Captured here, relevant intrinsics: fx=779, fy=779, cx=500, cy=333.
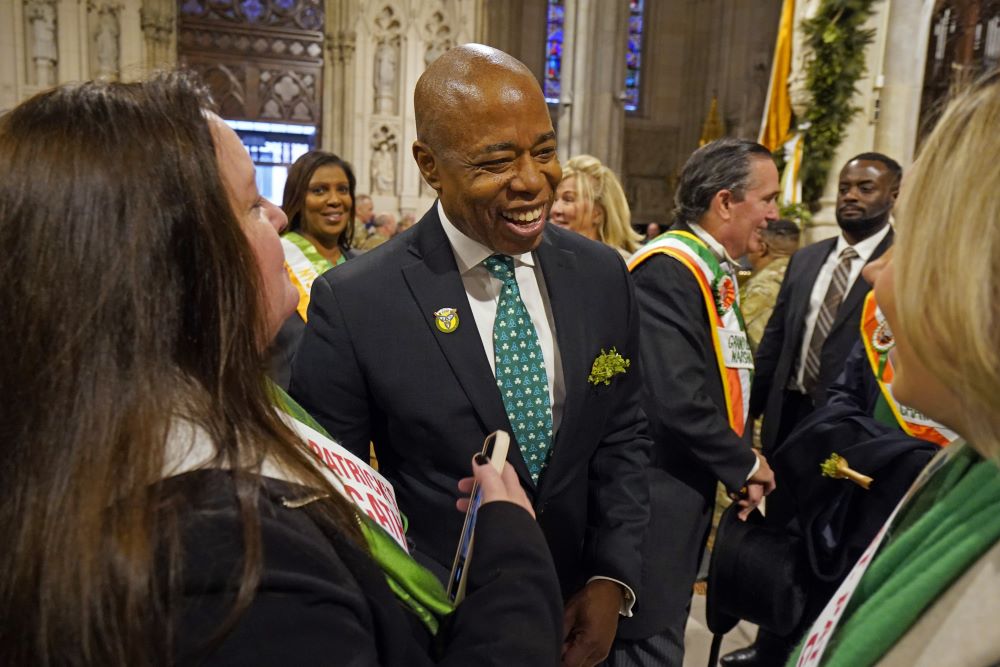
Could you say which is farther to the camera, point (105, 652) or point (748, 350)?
point (748, 350)

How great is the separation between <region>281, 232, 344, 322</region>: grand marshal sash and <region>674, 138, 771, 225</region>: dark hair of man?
4.76 ft

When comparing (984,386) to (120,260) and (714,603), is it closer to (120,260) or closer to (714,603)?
(120,260)

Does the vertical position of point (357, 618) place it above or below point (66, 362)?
below

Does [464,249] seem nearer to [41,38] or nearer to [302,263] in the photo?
[302,263]

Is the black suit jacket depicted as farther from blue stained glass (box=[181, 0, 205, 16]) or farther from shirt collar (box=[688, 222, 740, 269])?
blue stained glass (box=[181, 0, 205, 16])

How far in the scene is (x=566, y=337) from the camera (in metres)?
1.69

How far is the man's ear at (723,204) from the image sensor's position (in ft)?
8.57

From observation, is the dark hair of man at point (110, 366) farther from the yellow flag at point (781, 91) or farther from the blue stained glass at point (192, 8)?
the blue stained glass at point (192, 8)

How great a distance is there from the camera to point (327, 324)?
161 cm

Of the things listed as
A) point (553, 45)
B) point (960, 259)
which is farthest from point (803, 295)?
point (553, 45)

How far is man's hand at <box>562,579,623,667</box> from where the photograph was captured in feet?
5.36

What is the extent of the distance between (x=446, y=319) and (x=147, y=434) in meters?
0.91

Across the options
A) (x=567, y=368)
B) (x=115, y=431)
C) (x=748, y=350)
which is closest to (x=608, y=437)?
(x=567, y=368)

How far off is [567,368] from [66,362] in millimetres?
1075
